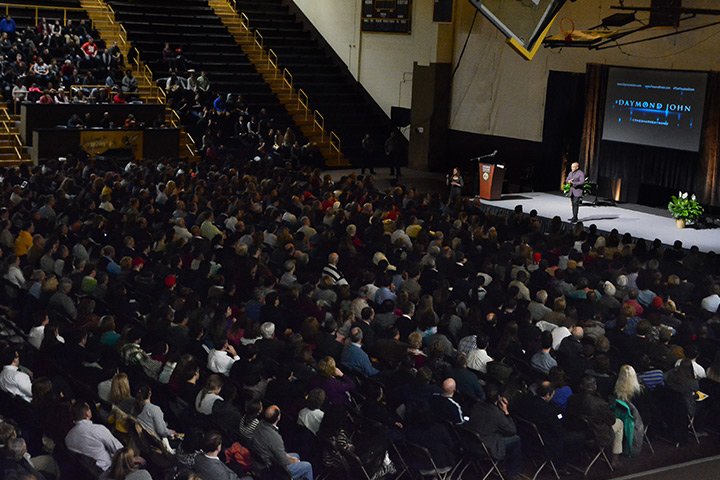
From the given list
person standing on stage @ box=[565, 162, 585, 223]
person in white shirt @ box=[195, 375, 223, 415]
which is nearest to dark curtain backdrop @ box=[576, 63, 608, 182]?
person standing on stage @ box=[565, 162, 585, 223]

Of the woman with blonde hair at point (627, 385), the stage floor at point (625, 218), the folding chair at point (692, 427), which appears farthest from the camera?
the stage floor at point (625, 218)

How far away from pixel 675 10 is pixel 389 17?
12399 millimetres

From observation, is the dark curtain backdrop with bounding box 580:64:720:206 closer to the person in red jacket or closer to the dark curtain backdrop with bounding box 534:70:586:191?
the dark curtain backdrop with bounding box 534:70:586:191

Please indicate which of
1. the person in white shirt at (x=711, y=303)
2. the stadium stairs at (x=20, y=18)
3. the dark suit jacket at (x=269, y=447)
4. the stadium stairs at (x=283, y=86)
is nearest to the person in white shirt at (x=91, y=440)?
the dark suit jacket at (x=269, y=447)

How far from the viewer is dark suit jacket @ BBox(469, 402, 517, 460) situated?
8.15 meters

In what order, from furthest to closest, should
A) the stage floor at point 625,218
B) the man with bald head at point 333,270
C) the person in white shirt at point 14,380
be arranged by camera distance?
the stage floor at point 625,218 → the man with bald head at point 333,270 → the person in white shirt at point 14,380

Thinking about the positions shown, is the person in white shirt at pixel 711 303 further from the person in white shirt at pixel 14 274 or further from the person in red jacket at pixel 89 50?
the person in red jacket at pixel 89 50

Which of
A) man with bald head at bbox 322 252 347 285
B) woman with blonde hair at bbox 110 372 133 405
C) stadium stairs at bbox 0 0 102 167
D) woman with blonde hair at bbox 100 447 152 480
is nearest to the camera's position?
woman with blonde hair at bbox 100 447 152 480

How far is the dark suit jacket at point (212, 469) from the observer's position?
23.0 feet

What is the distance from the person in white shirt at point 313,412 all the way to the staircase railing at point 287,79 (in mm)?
21554

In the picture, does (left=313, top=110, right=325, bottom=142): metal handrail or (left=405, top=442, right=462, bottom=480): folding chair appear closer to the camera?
(left=405, top=442, right=462, bottom=480): folding chair

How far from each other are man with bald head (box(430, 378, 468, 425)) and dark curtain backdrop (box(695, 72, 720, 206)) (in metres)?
14.7

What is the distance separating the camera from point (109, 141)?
24.3 meters

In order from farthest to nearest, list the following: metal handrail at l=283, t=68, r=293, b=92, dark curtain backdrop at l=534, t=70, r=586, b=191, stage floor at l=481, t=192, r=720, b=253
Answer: metal handrail at l=283, t=68, r=293, b=92
dark curtain backdrop at l=534, t=70, r=586, b=191
stage floor at l=481, t=192, r=720, b=253
